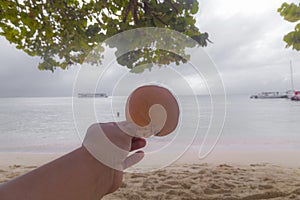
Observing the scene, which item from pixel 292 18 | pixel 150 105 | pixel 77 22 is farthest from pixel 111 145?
pixel 77 22

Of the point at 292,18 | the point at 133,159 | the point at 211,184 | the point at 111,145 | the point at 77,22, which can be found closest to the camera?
the point at 111,145

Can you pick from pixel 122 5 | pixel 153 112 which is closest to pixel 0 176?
pixel 122 5

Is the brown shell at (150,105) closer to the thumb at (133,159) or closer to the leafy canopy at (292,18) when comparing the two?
the thumb at (133,159)

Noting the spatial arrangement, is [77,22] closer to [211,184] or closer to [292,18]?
[292,18]

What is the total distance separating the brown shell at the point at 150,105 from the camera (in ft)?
2.33

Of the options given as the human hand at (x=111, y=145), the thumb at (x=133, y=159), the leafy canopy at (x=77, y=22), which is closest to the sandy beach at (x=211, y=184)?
the leafy canopy at (x=77, y=22)

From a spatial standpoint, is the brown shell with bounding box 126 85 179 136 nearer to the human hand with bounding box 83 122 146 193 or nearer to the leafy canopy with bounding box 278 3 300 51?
the human hand with bounding box 83 122 146 193

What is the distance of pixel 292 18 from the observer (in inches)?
78.2

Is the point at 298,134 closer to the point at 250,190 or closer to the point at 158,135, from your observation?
the point at 250,190

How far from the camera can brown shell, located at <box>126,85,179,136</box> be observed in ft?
2.33

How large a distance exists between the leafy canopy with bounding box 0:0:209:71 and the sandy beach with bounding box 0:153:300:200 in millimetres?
2017

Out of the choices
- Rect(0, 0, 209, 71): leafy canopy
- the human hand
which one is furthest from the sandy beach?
the human hand

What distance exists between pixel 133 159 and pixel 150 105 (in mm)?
227

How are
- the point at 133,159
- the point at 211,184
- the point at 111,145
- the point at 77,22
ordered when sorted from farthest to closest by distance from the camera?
the point at 211,184, the point at 77,22, the point at 133,159, the point at 111,145
